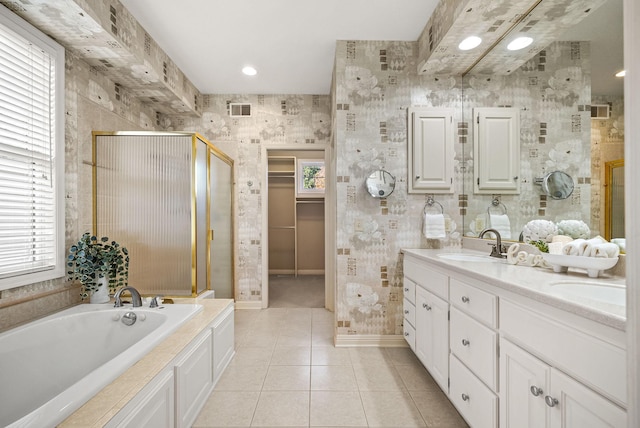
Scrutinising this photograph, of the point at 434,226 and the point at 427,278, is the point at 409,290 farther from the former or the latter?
the point at 434,226

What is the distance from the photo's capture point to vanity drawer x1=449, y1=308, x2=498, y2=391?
1212 mm

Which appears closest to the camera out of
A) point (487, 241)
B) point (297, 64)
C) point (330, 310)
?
point (487, 241)

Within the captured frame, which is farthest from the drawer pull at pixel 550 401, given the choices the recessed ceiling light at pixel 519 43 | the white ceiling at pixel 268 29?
the white ceiling at pixel 268 29

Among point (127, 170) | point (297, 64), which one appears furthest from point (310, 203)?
point (127, 170)

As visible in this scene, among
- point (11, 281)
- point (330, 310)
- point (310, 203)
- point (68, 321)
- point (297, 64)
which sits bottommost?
point (330, 310)

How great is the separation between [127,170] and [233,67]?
1468mm

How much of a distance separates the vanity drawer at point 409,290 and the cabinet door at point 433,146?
78 centimetres

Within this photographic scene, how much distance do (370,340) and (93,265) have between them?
7.16ft

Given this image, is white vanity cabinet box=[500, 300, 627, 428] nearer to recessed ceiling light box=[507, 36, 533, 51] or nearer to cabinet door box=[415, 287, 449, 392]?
cabinet door box=[415, 287, 449, 392]

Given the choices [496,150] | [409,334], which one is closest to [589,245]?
[496,150]

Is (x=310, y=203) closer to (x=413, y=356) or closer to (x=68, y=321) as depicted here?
(x=413, y=356)

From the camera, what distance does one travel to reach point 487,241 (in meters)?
2.16

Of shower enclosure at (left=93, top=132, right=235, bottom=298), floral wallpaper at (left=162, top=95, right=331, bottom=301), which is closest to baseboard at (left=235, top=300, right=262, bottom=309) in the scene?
floral wallpaper at (left=162, top=95, right=331, bottom=301)

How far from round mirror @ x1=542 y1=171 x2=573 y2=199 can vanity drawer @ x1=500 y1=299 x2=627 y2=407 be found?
817 mm
